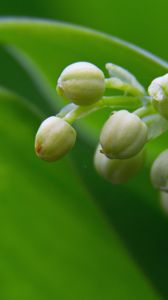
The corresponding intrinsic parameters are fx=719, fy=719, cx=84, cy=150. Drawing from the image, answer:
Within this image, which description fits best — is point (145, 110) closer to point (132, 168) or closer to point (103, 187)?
point (132, 168)

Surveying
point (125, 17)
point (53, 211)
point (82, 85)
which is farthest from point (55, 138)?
point (125, 17)

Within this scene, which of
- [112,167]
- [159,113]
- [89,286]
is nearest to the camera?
[159,113]

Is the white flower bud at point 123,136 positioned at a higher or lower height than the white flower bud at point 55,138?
lower

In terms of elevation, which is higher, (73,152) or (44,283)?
(73,152)

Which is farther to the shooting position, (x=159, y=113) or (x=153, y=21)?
(x=153, y=21)

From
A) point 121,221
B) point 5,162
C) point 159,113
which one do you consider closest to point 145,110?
point 159,113

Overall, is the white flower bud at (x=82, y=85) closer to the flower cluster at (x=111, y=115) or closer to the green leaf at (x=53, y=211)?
the flower cluster at (x=111, y=115)

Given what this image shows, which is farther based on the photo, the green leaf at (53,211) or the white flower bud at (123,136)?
the green leaf at (53,211)

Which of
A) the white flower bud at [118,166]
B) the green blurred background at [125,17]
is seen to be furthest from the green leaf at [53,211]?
the green blurred background at [125,17]
